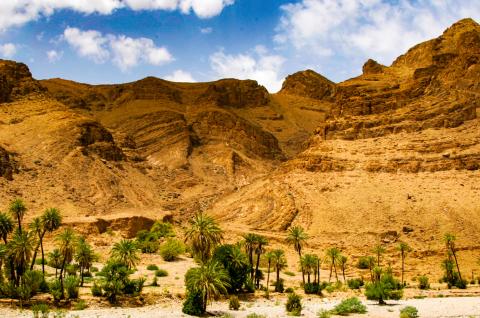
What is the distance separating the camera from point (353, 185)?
100562mm

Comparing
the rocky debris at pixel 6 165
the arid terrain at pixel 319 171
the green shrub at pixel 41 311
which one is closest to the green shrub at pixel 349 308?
the arid terrain at pixel 319 171

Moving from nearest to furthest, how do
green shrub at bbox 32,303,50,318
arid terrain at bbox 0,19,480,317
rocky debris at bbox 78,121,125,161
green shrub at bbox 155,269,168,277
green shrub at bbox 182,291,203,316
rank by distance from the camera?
green shrub at bbox 32,303,50,318 < green shrub at bbox 182,291,203,316 < green shrub at bbox 155,269,168,277 < arid terrain at bbox 0,19,480,317 < rocky debris at bbox 78,121,125,161

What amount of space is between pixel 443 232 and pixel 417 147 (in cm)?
2291

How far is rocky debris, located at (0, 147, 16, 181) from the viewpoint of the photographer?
349ft

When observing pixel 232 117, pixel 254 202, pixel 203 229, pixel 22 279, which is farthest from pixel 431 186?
pixel 232 117

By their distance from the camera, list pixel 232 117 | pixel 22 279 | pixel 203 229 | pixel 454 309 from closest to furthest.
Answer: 1. pixel 22 279
2. pixel 454 309
3. pixel 203 229
4. pixel 232 117

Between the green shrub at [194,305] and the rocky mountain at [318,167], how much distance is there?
43.1 metres

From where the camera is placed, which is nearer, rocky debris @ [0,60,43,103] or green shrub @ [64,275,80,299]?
green shrub @ [64,275,80,299]

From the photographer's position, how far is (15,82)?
5492 inches

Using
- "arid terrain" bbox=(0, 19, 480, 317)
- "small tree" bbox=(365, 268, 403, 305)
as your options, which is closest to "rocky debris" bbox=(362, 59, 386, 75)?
"arid terrain" bbox=(0, 19, 480, 317)

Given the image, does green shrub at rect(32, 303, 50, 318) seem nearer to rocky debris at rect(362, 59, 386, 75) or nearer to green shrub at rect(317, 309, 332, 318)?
green shrub at rect(317, 309, 332, 318)

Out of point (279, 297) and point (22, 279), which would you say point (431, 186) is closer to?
point (279, 297)

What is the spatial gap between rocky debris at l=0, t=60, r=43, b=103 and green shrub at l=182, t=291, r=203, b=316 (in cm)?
10033

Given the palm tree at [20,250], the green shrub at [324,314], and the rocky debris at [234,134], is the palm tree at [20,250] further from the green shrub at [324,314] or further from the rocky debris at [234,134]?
the rocky debris at [234,134]
